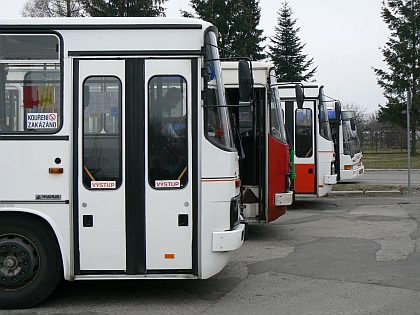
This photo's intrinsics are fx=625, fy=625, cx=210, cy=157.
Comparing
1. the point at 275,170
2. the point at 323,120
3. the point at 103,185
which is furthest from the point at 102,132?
the point at 323,120

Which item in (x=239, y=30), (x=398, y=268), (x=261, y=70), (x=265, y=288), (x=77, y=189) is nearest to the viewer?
(x=77, y=189)

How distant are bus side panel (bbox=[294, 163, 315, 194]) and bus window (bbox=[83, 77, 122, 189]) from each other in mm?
9369

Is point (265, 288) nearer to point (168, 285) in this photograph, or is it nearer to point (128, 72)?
point (168, 285)

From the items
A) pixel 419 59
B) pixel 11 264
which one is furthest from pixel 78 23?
pixel 419 59

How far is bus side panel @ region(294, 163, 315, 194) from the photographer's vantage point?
51.4ft

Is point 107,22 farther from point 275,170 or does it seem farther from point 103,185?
point 275,170

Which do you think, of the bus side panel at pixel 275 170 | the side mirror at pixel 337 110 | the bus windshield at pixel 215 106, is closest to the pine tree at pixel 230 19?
the side mirror at pixel 337 110

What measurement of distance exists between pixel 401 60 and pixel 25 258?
4575 centimetres

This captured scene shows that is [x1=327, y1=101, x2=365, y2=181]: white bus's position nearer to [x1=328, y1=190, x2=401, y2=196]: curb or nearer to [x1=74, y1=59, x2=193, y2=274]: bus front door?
[x1=328, y1=190, x2=401, y2=196]: curb

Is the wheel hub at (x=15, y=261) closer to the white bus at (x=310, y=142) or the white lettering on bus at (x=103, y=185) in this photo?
the white lettering on bus at (x=103, y=185)

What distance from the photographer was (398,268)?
9070 millimetres

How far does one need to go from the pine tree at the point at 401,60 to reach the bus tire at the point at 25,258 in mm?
43557

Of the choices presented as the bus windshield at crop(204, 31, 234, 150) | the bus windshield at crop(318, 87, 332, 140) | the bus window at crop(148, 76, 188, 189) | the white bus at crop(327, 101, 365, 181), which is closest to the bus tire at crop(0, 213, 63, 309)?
the bus window at crop(148, 76, 188, 189)

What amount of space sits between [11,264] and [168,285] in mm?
2086
